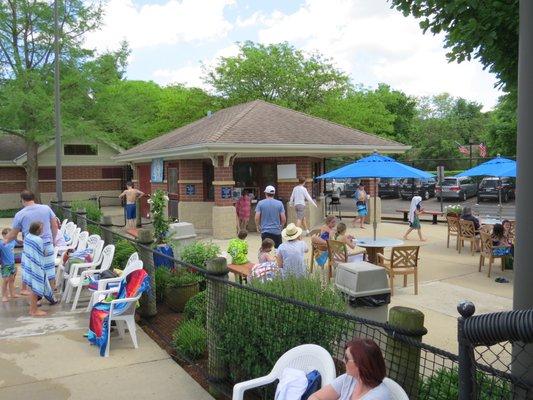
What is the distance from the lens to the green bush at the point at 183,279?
7078 mm

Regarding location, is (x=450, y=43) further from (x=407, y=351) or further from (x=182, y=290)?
(x=182, y=290)

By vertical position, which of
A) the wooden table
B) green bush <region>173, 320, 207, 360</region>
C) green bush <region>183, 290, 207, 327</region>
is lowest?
green bush <region>173, 320, 207, 360</region>

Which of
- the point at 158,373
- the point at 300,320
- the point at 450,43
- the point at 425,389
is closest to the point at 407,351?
the point at 425,389

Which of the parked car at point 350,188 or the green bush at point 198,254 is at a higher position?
the parked car at point 350,188

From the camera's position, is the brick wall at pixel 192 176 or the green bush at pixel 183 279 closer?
the green bush at pixel 183 279

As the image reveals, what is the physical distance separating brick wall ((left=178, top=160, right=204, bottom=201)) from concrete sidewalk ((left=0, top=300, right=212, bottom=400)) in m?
10.2

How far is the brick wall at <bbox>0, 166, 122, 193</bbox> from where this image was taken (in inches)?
1157

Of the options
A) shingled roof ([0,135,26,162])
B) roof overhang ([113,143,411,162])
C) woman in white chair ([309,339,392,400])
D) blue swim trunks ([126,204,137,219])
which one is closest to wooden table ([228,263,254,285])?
woman in white chair ([309,339,392,400])

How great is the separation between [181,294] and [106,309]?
4.88 ft

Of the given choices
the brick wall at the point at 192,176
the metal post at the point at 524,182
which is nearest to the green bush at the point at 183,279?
the metal post at the point at 524,182

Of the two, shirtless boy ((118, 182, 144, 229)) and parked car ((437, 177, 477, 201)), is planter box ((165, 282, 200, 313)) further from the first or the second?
parked car ((437, 177, 477, 201))

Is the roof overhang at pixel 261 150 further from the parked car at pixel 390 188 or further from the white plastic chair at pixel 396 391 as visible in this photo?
the parked car at pixel 390 188

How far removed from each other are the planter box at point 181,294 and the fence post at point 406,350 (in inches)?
174

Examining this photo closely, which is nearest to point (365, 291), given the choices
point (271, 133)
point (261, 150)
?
point (261, 150)
